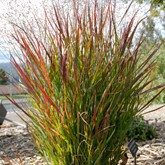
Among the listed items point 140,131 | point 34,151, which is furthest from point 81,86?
point 140,131

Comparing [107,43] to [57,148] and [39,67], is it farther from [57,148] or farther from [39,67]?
[57,148]

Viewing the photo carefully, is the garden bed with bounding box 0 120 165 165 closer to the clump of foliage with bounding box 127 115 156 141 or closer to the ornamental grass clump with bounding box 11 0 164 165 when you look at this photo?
the clump of foliage with bounding box 127 115 156 141

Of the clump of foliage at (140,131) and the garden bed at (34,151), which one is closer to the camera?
the garden bed at (34,151)

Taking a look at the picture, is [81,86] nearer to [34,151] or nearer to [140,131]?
[34,151]

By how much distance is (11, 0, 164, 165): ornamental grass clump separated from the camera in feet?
6.64

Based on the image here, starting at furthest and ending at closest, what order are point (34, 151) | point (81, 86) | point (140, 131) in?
point (140, 131) < point (34, 151) < point (81, 86)

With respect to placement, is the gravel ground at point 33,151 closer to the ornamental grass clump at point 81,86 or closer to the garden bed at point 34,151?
the garden bed at point 34,151

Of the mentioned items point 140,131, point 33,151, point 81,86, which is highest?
point 81,86

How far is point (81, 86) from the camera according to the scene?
207cm

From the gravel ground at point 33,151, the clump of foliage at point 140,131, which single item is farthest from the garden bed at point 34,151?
the clump of foliage at point 140,131

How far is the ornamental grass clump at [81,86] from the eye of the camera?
2025 millimetres

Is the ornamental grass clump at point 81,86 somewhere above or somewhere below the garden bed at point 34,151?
above

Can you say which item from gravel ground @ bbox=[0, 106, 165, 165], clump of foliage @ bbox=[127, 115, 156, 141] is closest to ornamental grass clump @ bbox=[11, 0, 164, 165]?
gravel ground @ bbox=[0, 106, 165, 165]

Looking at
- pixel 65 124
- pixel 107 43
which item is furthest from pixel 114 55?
pixel 65 124
